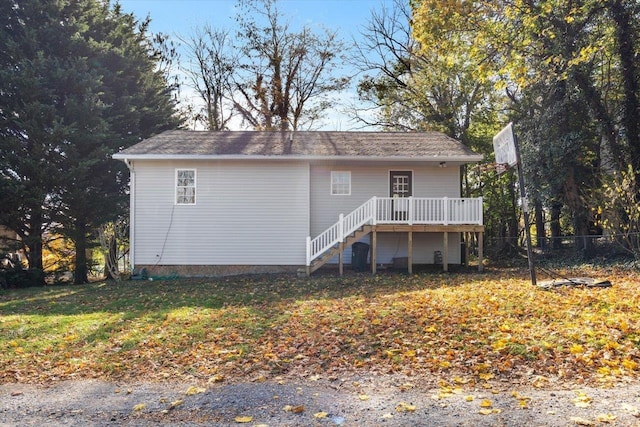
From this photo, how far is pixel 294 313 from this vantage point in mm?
8055

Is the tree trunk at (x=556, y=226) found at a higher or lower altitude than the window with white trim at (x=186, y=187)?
lower

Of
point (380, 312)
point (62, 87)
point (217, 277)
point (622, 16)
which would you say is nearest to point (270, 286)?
point (217, 277)

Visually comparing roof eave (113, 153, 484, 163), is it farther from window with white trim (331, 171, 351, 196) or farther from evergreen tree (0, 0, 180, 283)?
evergreen tree (0, 0, 180, 283)

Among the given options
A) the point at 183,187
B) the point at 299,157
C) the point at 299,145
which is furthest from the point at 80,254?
the point at 299,157

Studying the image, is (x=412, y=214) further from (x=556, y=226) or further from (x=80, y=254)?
(x=556, y=226)

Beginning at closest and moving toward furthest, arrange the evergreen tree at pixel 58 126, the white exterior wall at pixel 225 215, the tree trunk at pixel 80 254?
the white exterior wall at pixel 225 215, the evergreen tree at pixel 58 126, the tree trunk at pixel 80 254

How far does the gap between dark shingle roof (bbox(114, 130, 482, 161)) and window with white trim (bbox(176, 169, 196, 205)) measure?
0.71m

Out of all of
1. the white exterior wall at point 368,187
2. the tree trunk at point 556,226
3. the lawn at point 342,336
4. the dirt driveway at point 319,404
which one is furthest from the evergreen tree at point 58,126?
the tree trunk at point 556,226

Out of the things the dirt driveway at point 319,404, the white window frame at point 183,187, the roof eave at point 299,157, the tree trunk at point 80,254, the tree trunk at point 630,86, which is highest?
the tree trunk at point 630,86

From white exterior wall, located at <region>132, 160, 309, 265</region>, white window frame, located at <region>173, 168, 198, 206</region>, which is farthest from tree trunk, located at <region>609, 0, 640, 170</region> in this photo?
white window frame, located at <region>173, 168, 198, 206</region>

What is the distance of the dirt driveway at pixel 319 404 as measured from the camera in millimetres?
3797

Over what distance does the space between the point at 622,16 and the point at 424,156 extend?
312 inches

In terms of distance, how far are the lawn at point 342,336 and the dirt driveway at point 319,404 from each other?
33 centimetres

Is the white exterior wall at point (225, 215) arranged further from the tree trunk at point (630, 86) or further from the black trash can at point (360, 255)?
the tree trunk at point (630, 86)
